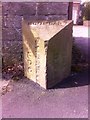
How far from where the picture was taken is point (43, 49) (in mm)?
4066

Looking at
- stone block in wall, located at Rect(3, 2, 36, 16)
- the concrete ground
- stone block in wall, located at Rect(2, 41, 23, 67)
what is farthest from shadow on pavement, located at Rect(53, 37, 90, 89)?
stone block in wall, located at Rect(3, 2, 36, 16)

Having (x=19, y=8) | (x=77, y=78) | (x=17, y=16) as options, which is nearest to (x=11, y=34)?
(x=17, y=16)

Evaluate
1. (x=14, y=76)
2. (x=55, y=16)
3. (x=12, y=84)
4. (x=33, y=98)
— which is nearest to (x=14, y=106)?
(x=33, y=98)

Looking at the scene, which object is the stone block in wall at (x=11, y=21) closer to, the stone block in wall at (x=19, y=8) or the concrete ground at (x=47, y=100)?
the stone block in wall at (x=19, y=8)

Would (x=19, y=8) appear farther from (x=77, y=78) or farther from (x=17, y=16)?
(x=77, y=78)

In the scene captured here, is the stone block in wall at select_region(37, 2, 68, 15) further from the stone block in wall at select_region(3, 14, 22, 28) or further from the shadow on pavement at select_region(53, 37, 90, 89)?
the shadow on pavement at select_region(53, 37, 90, 89)

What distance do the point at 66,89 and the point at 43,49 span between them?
633mm

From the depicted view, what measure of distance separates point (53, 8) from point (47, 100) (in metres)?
1.75

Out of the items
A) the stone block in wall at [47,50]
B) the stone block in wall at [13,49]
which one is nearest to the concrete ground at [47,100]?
the stone block in wall at [47,50]

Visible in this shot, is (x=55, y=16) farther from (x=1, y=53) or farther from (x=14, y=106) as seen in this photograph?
(x=14, y=106)

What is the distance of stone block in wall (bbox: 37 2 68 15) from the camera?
4918 mm

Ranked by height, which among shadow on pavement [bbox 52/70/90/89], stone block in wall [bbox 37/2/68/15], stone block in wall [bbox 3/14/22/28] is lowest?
shadow on pavement [bbox 52/70/90/89]

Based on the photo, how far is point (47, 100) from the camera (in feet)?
12.6

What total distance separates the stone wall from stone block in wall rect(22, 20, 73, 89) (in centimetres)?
57
